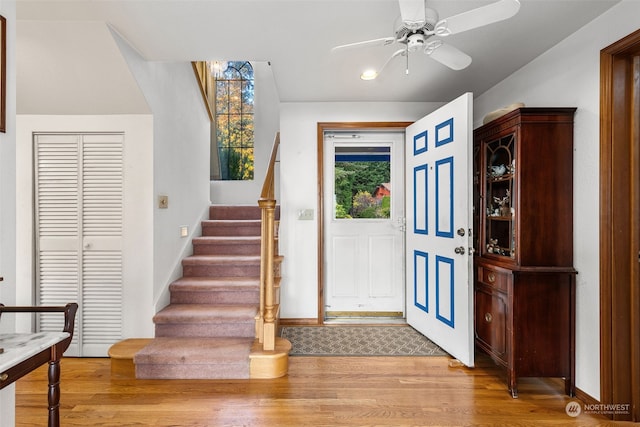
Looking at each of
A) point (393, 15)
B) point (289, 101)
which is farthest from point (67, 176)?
point (393, 15)

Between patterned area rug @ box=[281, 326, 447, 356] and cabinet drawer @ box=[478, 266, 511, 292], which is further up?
cabinet drawer @ box=[478, 266, 511, 292]

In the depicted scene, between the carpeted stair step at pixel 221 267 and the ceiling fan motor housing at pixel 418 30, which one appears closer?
the ceiling fan motor housing at pixel 418 30

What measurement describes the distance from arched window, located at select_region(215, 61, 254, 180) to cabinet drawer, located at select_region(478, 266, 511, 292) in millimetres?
3992

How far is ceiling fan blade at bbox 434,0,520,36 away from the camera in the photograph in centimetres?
138

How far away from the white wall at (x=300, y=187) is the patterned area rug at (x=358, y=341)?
36 cm

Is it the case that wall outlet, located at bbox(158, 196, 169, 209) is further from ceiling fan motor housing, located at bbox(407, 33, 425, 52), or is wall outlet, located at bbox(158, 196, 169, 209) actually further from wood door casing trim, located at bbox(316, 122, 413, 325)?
ceiling fan motor housing, located at bbox(407, 33, 425, 52)

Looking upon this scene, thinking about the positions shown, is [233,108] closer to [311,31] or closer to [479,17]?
[311,31]

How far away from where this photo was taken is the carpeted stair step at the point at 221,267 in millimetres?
3293

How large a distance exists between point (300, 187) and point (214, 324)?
1563 mm

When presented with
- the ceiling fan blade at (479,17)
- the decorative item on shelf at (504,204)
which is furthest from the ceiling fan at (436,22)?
the decorative item on shelf at (504,204)

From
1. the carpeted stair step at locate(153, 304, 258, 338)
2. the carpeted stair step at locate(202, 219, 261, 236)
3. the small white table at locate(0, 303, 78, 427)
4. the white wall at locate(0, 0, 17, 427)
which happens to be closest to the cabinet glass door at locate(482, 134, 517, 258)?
the carpeted stair step at locate(153, 304, 258, 338)

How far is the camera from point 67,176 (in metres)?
2.73

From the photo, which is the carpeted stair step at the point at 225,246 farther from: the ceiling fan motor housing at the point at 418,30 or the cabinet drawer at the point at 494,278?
the ceiling fan motor housing at the point at 418,30

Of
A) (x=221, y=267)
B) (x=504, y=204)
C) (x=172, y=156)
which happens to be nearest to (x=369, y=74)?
(x=504, y=204)
